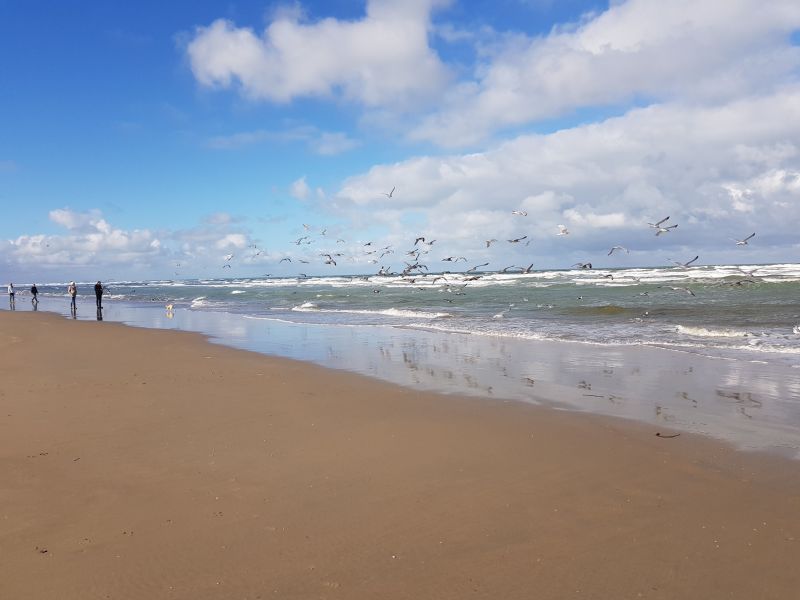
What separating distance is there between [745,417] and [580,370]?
4441 mm

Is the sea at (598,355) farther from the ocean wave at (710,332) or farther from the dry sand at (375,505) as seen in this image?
the dry sand at (375,505)

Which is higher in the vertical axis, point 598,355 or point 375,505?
point 598,355

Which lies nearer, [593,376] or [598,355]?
[593,376]

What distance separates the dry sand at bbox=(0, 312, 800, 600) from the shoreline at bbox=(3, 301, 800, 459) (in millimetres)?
1037

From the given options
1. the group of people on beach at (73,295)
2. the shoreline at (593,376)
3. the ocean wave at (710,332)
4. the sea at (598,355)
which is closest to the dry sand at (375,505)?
the shoreline at (593,376)

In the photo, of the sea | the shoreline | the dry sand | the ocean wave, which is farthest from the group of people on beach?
the ocean wave

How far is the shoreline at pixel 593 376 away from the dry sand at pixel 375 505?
3.40 ft

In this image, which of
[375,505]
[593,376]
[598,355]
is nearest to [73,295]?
[598,355]

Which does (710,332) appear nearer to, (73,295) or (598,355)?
(598,355)

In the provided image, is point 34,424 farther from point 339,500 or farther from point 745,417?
point 745,417

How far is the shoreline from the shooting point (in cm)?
848

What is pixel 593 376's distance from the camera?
12.1 meters

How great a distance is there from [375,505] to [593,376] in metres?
8.29

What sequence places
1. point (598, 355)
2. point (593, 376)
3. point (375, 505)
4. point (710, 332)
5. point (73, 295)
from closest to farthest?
point (375, 505) < point (593, 376) < point (598, 355) < point (710, 332) < point (73, 295)
